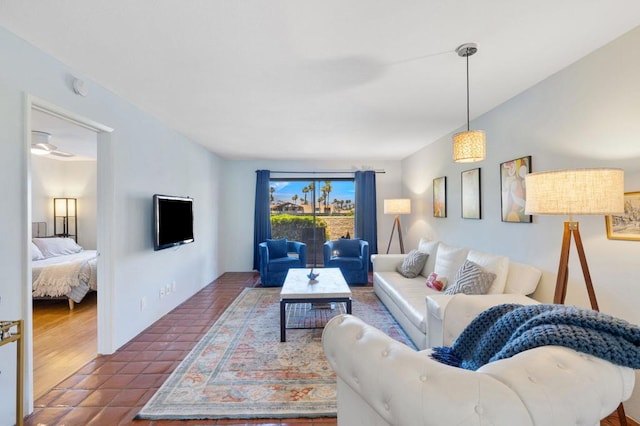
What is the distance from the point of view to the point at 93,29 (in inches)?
67.6

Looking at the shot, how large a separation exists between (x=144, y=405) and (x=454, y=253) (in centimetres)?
315

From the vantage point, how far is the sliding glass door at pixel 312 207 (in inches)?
242

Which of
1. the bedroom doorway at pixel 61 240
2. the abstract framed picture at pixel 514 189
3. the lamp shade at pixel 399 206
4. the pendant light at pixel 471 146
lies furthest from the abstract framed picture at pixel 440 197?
the bedroom doorway at pixel 61 240

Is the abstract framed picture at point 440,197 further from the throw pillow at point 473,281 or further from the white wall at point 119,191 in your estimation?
the white wall at point 119,191

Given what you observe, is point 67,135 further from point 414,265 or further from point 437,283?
point 437,283

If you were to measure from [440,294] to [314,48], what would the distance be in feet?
8.31

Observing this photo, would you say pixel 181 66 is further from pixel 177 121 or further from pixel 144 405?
pixel 144 405

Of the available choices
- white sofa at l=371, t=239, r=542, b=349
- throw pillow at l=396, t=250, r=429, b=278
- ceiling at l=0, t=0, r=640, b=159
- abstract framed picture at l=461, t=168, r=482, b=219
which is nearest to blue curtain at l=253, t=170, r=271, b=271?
white sofa at l=371, t=239, r=542, b=349

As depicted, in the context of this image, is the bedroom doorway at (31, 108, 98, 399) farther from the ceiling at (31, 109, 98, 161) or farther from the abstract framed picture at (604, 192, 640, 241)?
the abstract framed picture at (604, 192, 640, 241)

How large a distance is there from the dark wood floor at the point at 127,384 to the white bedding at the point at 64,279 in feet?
4.28

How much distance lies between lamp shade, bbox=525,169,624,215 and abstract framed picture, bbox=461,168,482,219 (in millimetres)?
1709

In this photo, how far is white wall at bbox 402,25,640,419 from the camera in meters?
1.79

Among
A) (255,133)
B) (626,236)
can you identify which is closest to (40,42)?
(255,133)

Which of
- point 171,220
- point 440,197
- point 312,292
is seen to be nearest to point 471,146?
point 312,292
